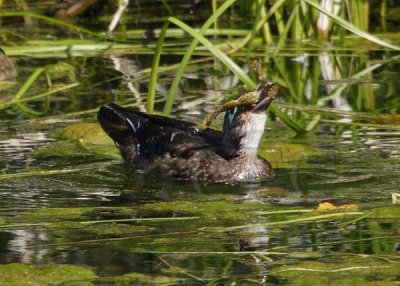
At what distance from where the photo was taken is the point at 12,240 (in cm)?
664

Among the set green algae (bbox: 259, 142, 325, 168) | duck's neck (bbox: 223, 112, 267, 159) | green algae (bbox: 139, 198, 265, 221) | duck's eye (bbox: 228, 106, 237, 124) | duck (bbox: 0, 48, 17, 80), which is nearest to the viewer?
green algae (bbox: 139, 198, 265, 221)

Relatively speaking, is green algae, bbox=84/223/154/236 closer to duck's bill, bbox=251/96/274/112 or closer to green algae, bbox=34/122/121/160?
duck's bill, bbox=251/96/274/112

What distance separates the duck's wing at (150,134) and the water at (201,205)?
182 millimetres

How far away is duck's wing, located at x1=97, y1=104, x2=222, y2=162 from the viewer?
8.64 metres

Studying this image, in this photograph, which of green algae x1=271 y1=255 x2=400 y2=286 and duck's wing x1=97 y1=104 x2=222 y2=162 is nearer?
green algae x1=271 y1=255 x2=400 y2=286

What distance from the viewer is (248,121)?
8266mm

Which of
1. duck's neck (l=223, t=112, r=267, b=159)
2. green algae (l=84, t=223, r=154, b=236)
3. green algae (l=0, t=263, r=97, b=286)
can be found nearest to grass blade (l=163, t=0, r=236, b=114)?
duck's neck (l=223, t=112, r=267, b=159)

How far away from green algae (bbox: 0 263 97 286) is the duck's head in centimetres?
245

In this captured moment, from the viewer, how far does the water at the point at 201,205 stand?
5.98 metres

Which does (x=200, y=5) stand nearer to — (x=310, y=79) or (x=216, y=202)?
(x=310, y=79)

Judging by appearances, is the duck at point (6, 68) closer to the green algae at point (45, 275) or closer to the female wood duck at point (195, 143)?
the female wood duck at point (195, 143)

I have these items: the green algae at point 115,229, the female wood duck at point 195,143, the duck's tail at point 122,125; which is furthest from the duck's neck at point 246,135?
the green algae at point 115,229

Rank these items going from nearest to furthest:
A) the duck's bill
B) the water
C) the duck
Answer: the water
the duck's bill
the duck

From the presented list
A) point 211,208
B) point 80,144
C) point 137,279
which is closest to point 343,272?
point 137,279
